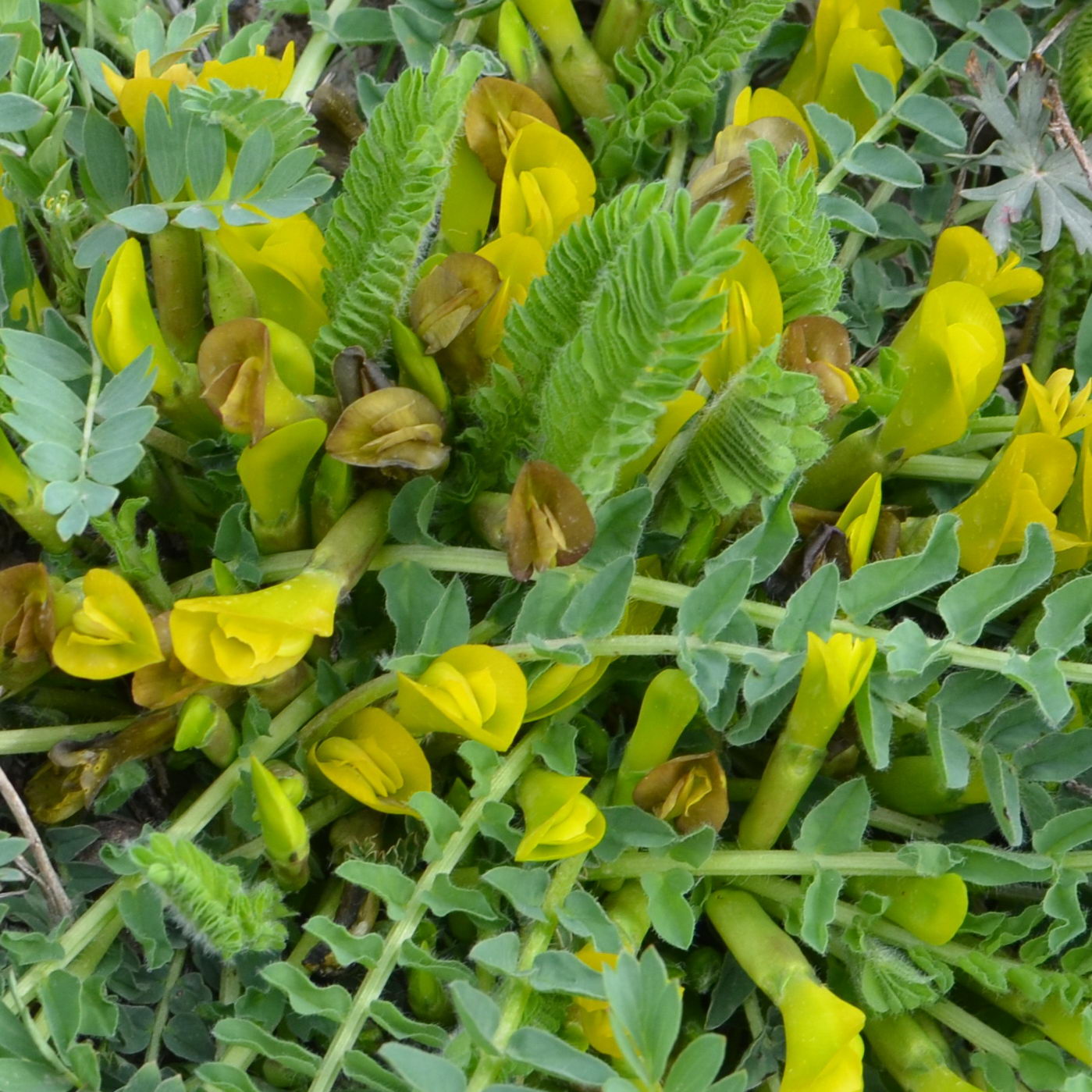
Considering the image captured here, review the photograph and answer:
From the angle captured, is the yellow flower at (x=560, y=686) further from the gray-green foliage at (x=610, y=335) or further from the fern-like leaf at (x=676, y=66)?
the fern-like leaf at (x=676, y=66)

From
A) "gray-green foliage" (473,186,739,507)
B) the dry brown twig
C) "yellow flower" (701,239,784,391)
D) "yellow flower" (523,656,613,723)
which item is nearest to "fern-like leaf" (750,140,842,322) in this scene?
"yellow flower" (701,239,784,391)

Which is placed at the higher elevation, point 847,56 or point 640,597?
point 847,56

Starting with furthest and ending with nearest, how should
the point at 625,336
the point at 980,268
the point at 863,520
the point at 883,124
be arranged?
the point at 883,124, the point at 980,268, the point at 863,520, the point at 625,336

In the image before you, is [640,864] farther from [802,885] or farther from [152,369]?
[152,369]

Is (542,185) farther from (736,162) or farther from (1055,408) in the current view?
(1055,408)

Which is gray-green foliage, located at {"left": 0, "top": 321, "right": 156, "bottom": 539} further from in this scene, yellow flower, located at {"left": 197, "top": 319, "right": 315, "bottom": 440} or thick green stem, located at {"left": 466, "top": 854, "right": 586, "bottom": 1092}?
thick green stem, located at {"left": 466, "top": 854, "right": 586, "bottom": 1092}

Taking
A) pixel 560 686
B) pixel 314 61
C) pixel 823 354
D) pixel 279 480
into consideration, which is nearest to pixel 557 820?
pixel 560 686
